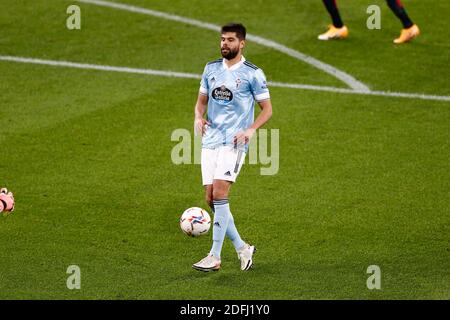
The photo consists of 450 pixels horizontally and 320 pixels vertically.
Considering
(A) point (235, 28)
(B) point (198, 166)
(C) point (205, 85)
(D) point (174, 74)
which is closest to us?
(A) point (235, 28)

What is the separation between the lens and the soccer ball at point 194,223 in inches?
444

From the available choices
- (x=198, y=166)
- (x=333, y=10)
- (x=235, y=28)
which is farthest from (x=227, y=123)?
(x=333, y=10)

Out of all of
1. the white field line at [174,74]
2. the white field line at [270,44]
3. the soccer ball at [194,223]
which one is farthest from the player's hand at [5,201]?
the white field line at [270,44]

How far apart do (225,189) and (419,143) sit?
4779 mm

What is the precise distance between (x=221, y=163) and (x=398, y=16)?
8.48 metres

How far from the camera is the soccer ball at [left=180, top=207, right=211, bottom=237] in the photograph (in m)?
11.3

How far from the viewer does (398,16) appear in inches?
723

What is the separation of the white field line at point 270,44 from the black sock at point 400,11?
158 cm

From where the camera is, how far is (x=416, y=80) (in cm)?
1717

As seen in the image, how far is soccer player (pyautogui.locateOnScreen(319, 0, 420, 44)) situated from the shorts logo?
26.5 feet

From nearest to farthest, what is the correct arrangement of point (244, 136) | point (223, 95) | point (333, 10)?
1. point (244, 136)
2. point (223, 95)
3. point (333, 10)

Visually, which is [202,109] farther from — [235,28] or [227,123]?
[235,28]
